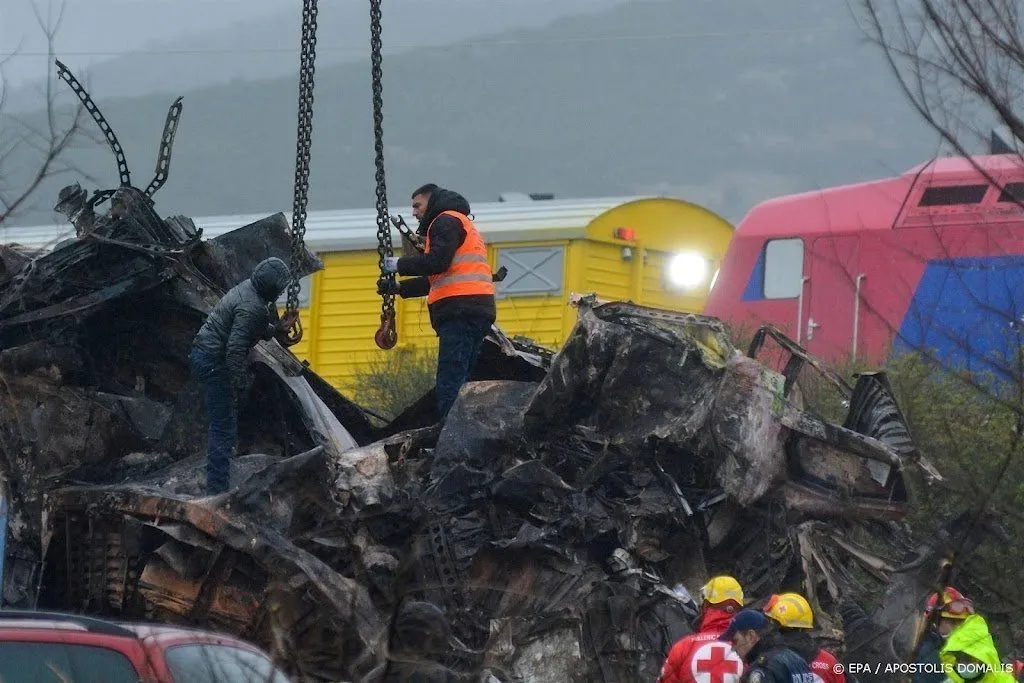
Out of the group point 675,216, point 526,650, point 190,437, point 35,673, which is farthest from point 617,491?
point 675,216

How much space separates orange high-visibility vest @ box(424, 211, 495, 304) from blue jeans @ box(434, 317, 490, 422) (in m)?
0.18

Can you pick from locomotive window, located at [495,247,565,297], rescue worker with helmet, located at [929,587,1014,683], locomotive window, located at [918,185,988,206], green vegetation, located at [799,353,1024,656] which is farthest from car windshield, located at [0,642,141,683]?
locomotive window, located at [495,247,565,297]

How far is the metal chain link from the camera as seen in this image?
944 centimetres

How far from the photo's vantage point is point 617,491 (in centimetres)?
916

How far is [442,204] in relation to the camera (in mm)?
10016

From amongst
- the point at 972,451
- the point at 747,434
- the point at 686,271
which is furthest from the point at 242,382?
the point at 686,271

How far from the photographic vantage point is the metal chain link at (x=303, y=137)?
9.44m

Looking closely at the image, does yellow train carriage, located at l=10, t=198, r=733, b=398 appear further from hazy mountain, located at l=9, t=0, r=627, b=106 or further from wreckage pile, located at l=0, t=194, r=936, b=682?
hazy mountain, located at l=9, t=0, r=627, b=106

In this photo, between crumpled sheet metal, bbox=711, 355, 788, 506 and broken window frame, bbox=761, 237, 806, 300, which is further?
broken window frame, bbox=761, 237, 806, 300

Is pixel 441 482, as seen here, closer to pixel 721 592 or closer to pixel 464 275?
pixel 464 275

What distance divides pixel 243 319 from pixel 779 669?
3986 mm

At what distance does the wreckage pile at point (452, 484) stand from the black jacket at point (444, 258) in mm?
530

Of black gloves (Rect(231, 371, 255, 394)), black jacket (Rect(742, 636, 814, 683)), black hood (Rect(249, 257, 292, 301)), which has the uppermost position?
black hood (Rect(249, 257, 292, 301))

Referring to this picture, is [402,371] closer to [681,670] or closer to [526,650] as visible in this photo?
[526,650]
